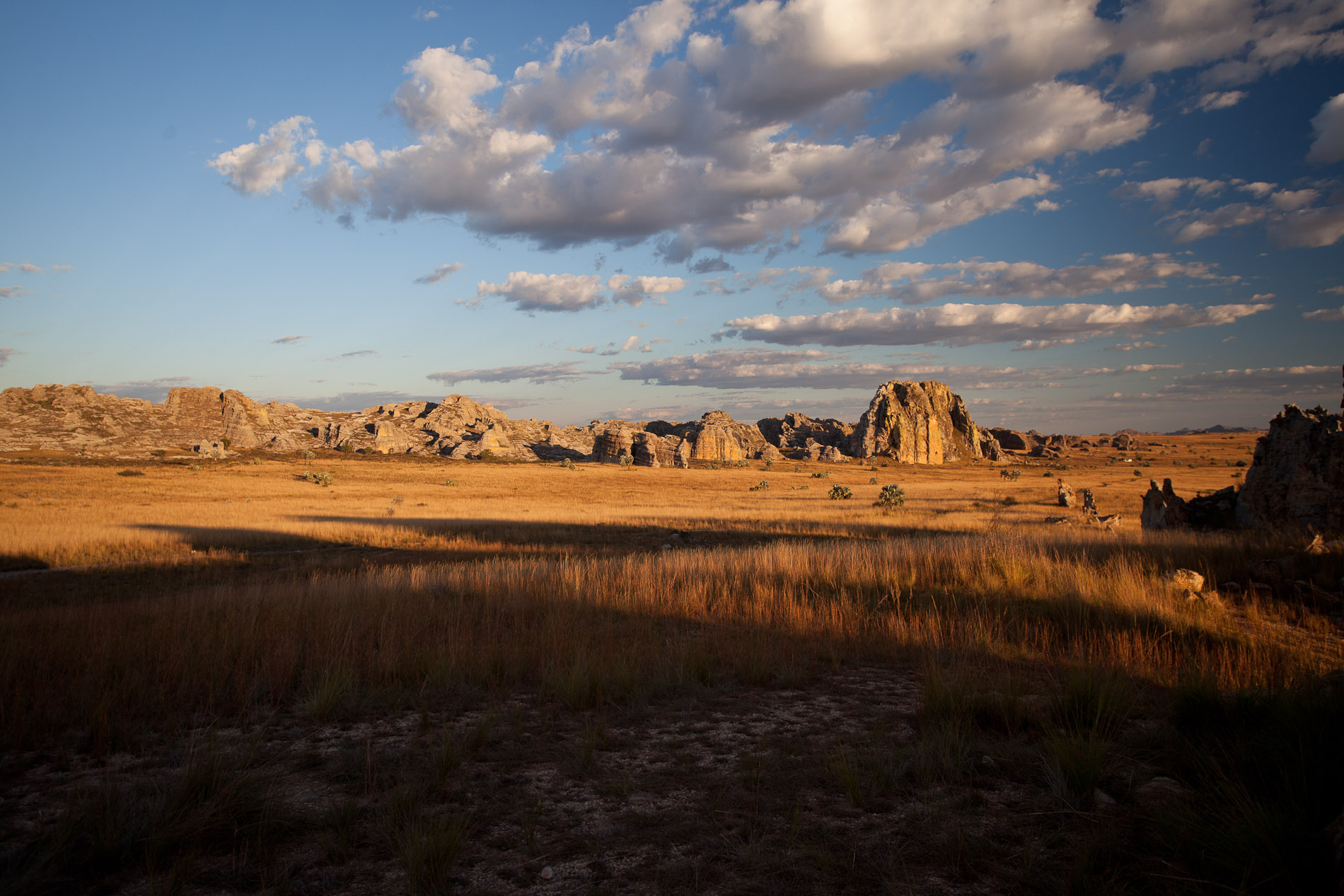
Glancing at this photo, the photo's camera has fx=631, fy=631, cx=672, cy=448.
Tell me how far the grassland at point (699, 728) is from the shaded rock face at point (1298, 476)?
233 cm

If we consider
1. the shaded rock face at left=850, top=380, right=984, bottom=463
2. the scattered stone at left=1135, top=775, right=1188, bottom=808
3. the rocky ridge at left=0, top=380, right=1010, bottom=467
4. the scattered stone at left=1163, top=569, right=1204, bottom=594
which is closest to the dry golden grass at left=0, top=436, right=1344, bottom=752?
the scattered stone at left=1163, top=569, right=1204, bottom=594

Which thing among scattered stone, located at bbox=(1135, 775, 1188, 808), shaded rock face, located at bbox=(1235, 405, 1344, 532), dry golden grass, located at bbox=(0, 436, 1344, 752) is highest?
shaded rock face, located at bbox=(1235, 405, 1344, 532)

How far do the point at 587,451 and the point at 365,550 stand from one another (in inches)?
4653

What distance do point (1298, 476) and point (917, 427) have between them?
12363 cm

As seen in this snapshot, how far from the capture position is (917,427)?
131 meters

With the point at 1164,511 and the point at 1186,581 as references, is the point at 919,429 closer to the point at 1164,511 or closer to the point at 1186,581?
the point at 1164,511

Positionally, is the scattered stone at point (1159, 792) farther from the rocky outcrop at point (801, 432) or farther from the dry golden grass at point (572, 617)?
the rocky outcrop at point (801, 432)

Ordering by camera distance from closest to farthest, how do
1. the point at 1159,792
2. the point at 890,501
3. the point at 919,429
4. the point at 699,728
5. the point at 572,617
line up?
the point at 1159,792 < the point at 699,728 < the point at 572,617 < the point at 890,501 < the point at 919,429

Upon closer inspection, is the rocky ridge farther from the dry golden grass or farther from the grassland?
the grassland

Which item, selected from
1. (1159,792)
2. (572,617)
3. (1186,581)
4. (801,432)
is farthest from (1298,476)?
(801,432)

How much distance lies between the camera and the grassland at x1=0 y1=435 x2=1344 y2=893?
9.89 feet

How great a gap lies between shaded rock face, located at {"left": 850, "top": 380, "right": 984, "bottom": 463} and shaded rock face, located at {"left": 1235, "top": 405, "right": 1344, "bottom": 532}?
113719 millimetres

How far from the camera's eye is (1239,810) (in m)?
2.95

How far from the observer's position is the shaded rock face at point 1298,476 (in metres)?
13.0
